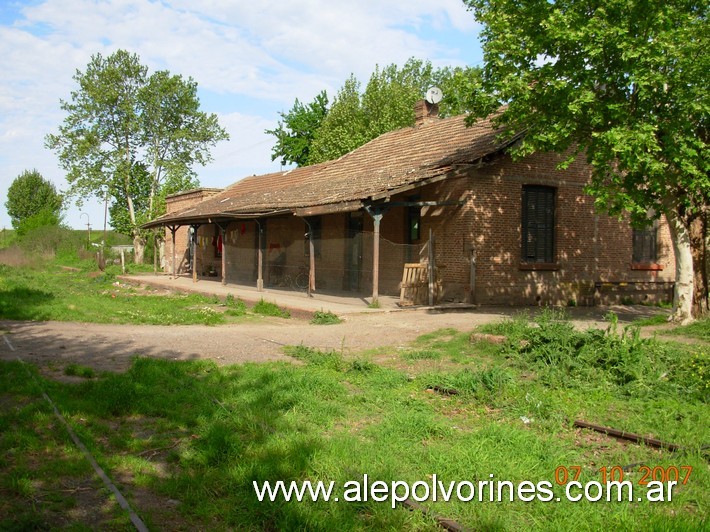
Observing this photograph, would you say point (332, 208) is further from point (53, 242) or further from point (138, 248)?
point (53, 242)

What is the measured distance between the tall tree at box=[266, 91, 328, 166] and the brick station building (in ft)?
89.3

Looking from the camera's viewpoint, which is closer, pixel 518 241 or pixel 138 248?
pixel 518 241

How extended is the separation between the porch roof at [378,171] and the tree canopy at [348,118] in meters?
14.9

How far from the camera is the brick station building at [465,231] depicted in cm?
1681

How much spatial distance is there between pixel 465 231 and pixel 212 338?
8435 millimetres

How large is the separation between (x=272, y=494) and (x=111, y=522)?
100cm

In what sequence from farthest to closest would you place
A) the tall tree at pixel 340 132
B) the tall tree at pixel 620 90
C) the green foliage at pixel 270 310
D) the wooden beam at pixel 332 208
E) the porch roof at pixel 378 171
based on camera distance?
1. the tall tree at pixel 340 132
2. the porch roof at pixel 378 171
3. the green foliage at pixel 270 310
4. the wooden beam at pixel 332 208
5. the tall tree at pixel 620 90

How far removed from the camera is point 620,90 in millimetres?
12195

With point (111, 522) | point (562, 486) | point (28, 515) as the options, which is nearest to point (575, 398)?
point (562, 486)

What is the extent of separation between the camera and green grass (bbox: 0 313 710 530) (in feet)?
12.8

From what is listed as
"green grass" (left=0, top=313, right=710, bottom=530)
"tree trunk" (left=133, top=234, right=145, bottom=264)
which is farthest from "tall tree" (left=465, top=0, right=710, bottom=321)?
"tree trunk" (left=133, top=234, right=145, bottom=264)

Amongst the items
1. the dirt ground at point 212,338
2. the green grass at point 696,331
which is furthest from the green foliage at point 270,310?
the green grass at point 696,331

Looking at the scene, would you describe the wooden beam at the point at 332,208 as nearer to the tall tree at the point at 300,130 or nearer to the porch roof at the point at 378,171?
the porch roof at the point at 378,171
